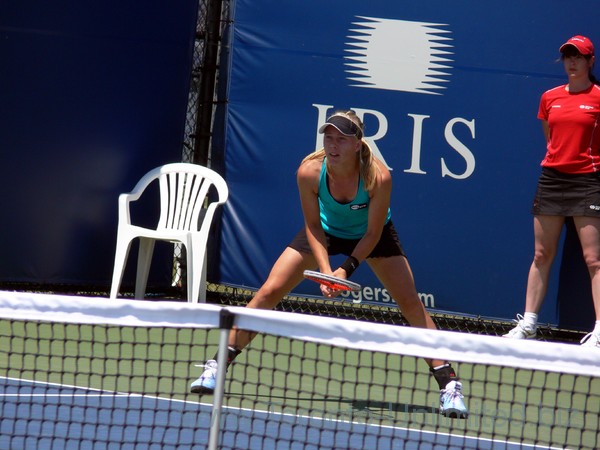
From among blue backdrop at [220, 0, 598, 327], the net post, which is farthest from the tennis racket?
blue backdrop at [220, 0, 598, 327]

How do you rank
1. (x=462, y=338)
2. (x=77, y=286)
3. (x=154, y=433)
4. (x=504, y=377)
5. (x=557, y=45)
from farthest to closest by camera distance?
(x=77, y=286) < (x=557, y=45) < (x=504, y=377) < (x=154, y=433) < (x=462, y=338)

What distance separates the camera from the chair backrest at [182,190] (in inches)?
307

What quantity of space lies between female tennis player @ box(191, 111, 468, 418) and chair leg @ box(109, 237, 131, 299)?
260cm

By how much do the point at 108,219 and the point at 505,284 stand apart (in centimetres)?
285

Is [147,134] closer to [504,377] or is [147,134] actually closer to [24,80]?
[24,80]

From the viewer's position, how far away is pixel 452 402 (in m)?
4.93

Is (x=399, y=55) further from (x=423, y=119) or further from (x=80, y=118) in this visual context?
(x=80, y=118)

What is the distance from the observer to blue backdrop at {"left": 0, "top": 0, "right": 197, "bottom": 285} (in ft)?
25.6

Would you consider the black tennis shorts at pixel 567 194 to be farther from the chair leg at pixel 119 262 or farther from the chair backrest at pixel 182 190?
the chair leg at pixel 119 262

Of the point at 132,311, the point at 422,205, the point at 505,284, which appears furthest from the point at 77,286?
the point at 132,311

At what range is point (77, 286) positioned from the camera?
8.17m

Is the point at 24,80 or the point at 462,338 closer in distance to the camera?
A: the point at 462,338

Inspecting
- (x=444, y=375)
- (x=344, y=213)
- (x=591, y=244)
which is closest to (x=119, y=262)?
(x=344, y=213)

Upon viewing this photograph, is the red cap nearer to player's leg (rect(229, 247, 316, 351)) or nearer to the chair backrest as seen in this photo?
the chair backrest
